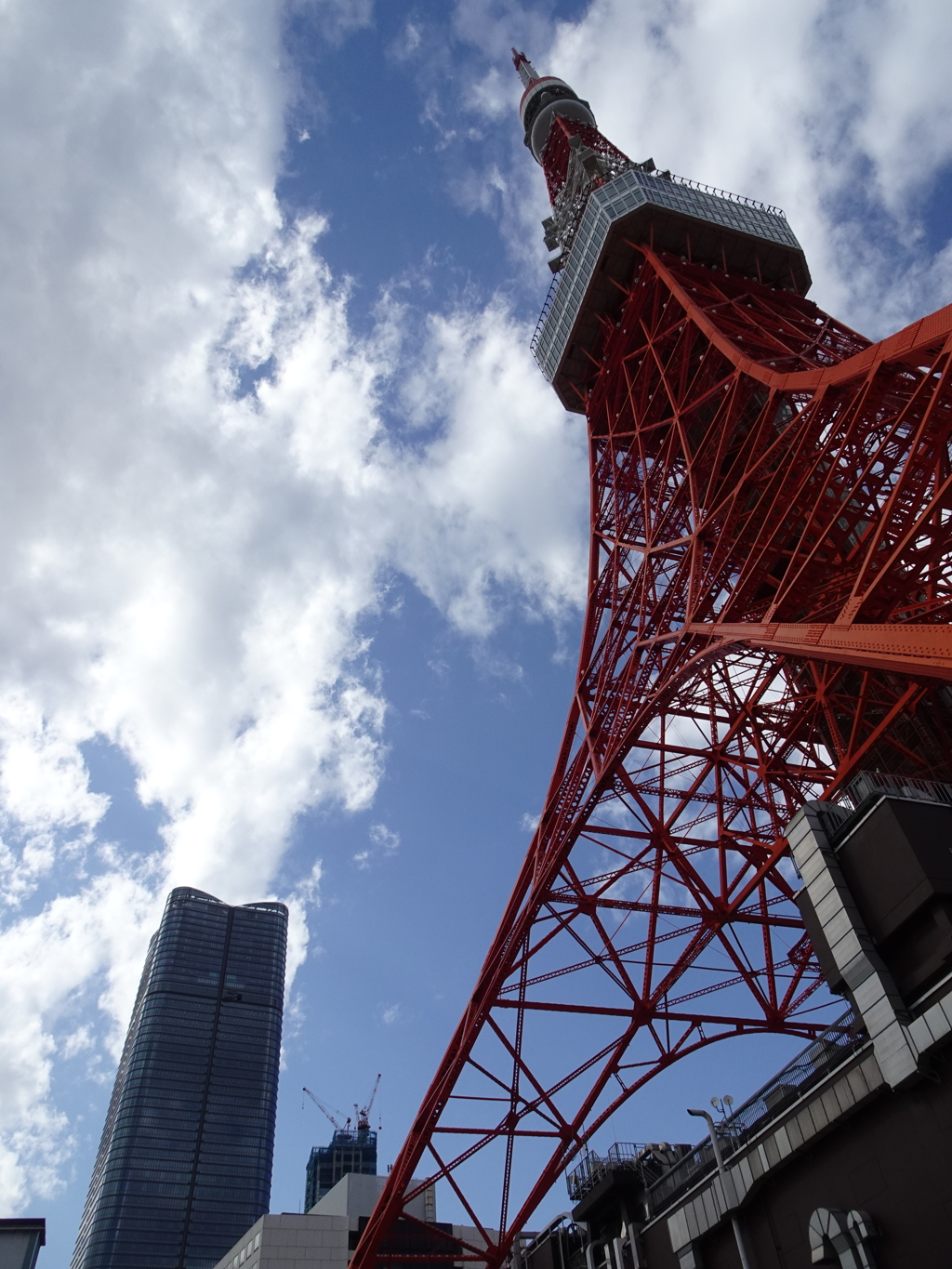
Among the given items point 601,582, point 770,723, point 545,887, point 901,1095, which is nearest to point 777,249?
point 601,582

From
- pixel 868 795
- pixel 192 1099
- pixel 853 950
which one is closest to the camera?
pixel 853 950

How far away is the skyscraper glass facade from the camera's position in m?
157

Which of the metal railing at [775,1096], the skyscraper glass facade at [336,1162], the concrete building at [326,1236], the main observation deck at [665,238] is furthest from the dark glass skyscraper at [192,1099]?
the main observation deck at [665,238]

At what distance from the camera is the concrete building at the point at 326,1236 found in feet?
185

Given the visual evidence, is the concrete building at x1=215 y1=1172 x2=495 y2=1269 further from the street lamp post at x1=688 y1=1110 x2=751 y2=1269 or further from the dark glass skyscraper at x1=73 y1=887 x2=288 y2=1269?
the dark glass skyscraper at x1=73 y1=887 x2=288 y2=1269

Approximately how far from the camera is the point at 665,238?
35.8 m

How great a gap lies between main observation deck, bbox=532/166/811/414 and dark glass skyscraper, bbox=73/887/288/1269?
129m

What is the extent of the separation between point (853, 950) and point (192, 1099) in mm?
140863

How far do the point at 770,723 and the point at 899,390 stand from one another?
1174 cm

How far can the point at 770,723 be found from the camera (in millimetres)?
28703

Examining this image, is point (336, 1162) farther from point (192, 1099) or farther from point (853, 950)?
point (853, 950)

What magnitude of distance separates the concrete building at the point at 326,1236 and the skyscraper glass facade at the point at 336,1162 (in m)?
104

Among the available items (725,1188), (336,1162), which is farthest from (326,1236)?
(336,1162)

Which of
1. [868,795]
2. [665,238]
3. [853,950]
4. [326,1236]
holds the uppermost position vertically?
[665,238]
